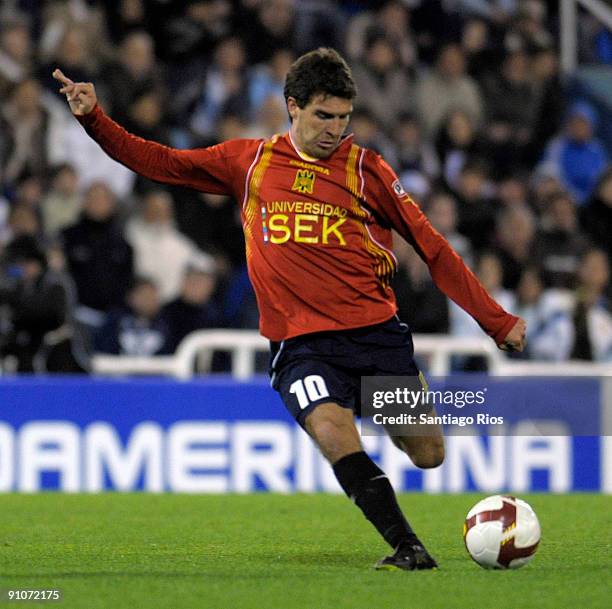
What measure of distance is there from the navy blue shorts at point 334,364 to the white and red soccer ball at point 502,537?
73cm

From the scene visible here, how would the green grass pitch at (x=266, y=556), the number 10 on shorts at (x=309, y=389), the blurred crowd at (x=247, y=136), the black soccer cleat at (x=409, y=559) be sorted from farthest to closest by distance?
1. the blurred crowd at (x=247, y=136)
2. the number 10 on shorts at (x=309, y=389)
3. the black soccer cleat at (x=409, y=559)
4. the green grass pitch at (x=266, y=556)

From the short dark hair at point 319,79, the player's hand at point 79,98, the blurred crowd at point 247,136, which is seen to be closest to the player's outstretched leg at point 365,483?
the short dark hair at point 319,79

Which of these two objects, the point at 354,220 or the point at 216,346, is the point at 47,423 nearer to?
the point at 216,346

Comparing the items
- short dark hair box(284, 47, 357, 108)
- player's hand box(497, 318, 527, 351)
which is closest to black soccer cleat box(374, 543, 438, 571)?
player's hand box(497, 318, 527, 351)

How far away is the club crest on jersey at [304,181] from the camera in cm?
660

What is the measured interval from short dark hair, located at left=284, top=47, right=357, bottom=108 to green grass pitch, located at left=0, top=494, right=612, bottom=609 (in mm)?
1930

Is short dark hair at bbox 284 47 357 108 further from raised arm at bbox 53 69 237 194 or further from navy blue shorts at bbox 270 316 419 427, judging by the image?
navy blue shorts at bbox 270 316 419 427

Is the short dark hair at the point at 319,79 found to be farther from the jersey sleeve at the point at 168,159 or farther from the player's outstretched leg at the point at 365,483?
the player's outstretched leg at the point at 365,483

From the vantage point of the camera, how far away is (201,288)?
1270 centimetres

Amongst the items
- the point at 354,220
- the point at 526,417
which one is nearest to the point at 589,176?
the point at 526,417

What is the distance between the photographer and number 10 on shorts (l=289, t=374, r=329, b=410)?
6359mm

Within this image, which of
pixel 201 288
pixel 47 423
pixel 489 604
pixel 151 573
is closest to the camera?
pixel 489 604

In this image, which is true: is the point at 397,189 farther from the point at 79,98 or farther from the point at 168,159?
the point at 79,98

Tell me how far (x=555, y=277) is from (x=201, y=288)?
3548 millimetres
